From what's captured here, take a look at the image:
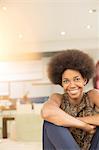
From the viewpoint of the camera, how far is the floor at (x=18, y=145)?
1.43 meters

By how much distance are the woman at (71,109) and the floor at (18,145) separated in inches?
18.9

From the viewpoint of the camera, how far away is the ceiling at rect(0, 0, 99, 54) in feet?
5.27

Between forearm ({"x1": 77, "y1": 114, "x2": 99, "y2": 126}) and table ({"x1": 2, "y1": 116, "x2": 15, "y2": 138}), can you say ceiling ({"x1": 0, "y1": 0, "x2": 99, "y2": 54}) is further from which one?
forearm ({"x1": 77, "y1": 114, "x2": 99, "y2": 126})

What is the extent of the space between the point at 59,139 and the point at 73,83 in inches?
10.2

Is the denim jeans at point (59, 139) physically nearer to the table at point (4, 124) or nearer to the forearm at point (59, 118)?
the forearm at point (59, 118)

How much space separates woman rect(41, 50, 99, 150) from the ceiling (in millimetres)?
550

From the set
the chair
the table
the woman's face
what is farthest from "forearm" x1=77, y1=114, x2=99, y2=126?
the table

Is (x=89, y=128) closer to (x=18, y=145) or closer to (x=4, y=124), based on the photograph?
(x=18, y=145)

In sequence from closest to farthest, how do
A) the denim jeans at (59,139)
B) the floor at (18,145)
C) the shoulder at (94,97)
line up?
1. the denim jeans at (59,139)
2. the shoulder at (94,97)
3. the floor at (18,145)

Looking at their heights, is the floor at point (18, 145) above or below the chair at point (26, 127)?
below

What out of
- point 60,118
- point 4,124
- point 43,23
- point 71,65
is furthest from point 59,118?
point 43,23

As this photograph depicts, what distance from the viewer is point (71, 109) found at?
106 cm

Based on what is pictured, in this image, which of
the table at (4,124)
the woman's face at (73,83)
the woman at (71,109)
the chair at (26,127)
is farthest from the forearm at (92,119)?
the table at (4,124)

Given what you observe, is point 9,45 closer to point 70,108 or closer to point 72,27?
point 72,27
